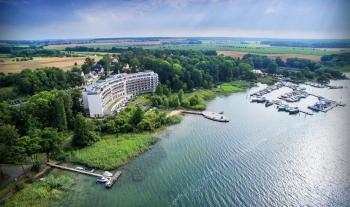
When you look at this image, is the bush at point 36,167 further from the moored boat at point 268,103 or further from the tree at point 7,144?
the moored boat at point 268,103

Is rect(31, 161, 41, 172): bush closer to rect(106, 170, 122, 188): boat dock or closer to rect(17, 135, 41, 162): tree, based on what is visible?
rect(17, 135, 41, 162): tree

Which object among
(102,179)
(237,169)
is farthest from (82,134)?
(237,169)

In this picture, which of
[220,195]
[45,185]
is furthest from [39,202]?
[220,195]

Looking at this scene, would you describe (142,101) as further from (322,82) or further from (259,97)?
(322,82)

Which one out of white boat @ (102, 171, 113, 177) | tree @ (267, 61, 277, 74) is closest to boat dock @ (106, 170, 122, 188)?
white boat @ (102, 171, 113, 177)

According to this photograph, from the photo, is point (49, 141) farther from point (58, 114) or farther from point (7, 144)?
point (58, 114)

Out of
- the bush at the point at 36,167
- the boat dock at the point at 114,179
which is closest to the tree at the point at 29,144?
the bush at the point at 36,167

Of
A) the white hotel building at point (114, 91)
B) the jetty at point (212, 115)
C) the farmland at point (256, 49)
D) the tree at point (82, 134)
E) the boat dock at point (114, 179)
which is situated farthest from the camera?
the farmland at point (256, 49)
